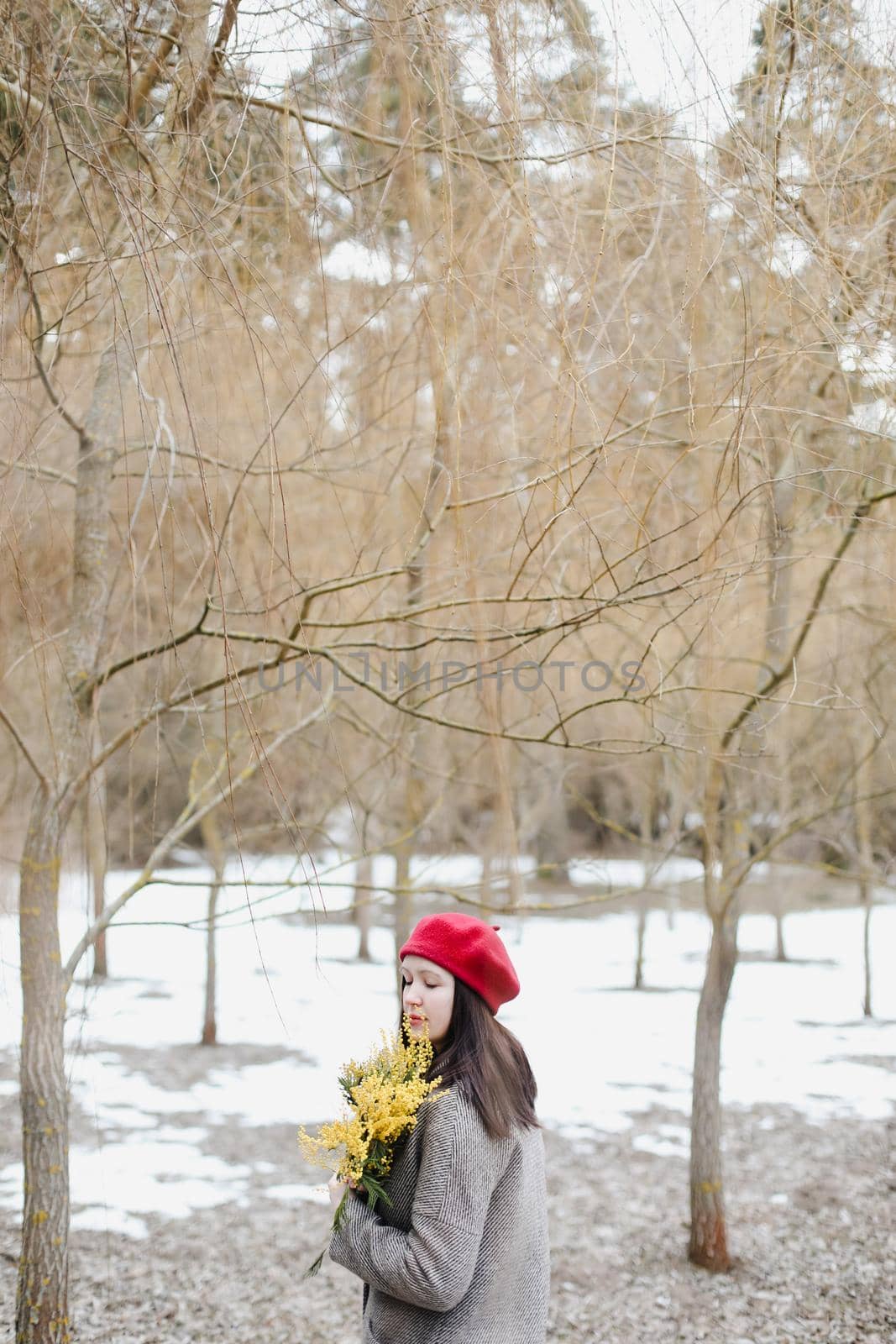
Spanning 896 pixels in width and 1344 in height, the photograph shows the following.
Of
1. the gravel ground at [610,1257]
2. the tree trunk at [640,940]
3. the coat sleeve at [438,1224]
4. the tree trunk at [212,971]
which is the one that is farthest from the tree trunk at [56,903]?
the tree trunk at [640,940]

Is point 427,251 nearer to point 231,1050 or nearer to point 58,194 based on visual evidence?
point 58,194

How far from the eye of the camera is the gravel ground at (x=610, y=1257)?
4113 mm

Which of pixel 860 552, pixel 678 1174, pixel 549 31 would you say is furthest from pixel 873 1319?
pixel 549 31

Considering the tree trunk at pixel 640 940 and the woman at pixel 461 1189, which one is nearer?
the woman at pixel 461 1189

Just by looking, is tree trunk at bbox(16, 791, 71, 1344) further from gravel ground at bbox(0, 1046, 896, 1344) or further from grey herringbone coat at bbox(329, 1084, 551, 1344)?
grey herringbone coat at bbox(329, 1084, 551, 1344)

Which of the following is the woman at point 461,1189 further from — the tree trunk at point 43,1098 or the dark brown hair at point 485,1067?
the tree trunk at point 43,1098

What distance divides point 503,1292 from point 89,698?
207 cm

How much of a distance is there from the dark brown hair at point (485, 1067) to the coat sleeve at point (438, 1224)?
3 cm

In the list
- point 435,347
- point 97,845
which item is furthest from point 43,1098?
A: point 435,347

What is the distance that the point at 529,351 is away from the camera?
2.15 meters

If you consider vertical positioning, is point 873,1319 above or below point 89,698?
below

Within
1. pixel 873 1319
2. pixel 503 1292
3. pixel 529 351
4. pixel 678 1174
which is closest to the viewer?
pixel 503 1292

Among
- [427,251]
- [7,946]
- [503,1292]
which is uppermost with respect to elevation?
[427,251]

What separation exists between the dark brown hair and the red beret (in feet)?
0.10
